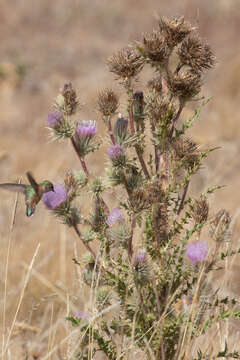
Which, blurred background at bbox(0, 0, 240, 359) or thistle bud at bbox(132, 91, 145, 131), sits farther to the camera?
blurred background at bbox(0, 0, 240, 359)

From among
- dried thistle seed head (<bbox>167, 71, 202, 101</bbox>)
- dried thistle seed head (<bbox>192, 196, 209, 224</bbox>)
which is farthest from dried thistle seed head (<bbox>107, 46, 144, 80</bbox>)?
dried thistle seed head (<bbox>192, 196, 209, 224</bbox>)

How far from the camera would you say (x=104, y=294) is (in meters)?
1.69

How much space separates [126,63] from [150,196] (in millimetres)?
394

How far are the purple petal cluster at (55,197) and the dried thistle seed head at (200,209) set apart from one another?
40 centimetres

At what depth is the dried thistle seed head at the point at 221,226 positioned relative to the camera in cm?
155

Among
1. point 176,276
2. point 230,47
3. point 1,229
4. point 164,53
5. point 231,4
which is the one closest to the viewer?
point 164,53

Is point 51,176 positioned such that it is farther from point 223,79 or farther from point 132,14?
point 132,14

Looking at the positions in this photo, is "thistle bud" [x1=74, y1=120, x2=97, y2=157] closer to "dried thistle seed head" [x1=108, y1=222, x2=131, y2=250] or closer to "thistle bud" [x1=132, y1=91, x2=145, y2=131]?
"thistle bud" [x1=132, y1=91, x2=145, y2=131]

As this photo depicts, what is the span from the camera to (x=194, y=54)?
1.51 m

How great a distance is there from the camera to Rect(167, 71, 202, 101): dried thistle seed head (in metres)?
1.48

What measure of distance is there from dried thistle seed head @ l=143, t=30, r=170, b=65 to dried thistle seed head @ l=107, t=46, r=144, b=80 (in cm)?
4

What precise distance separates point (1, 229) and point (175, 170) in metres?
3.62

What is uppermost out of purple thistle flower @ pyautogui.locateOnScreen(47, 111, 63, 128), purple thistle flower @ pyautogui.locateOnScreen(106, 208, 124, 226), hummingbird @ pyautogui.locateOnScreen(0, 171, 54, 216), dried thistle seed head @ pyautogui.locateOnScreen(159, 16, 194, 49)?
dried thistle seed head @ pyautogui.locateOnScreen(159, 16, 194, 49)

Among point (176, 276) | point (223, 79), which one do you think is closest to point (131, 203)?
point (176, 276)
